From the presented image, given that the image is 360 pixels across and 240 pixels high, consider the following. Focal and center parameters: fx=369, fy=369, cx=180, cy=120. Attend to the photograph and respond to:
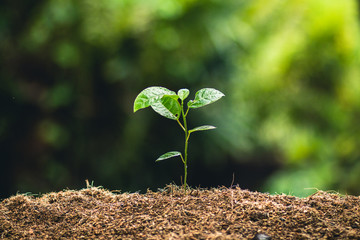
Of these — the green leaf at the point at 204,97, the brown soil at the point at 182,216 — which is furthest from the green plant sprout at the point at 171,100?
the brown soil at the point at 182,216

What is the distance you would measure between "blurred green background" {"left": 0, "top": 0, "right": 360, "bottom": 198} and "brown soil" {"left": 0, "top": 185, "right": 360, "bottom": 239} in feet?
7.00

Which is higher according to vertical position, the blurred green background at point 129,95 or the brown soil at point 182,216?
the blurred green background at point 129,95

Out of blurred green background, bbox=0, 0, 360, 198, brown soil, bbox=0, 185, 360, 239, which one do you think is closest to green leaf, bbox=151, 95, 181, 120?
brown soil, bbox=0, 185, 360, 239

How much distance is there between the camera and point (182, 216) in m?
0.93

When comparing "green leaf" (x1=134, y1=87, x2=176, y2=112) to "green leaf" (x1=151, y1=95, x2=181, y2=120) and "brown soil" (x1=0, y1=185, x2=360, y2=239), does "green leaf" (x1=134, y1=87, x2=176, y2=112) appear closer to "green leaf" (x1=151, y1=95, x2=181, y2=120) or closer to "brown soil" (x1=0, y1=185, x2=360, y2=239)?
"green leaf" (x1=151, y1=95, x2=181, y2=120)

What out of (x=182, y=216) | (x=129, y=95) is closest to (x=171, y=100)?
(x=182, y=216)

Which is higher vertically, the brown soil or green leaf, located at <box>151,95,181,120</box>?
green leaf, located at <box>151,95,181,120</box>

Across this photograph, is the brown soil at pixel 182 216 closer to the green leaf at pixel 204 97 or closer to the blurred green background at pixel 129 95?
the green leaf at pixel 204 97

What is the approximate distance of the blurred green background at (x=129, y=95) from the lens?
3287mm

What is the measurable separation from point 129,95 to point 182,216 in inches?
99.0

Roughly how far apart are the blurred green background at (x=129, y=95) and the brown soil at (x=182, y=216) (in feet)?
7.00

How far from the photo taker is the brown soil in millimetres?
861

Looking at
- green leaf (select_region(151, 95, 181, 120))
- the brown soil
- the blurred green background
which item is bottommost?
the brown soil

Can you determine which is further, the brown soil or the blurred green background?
the blurred green background
